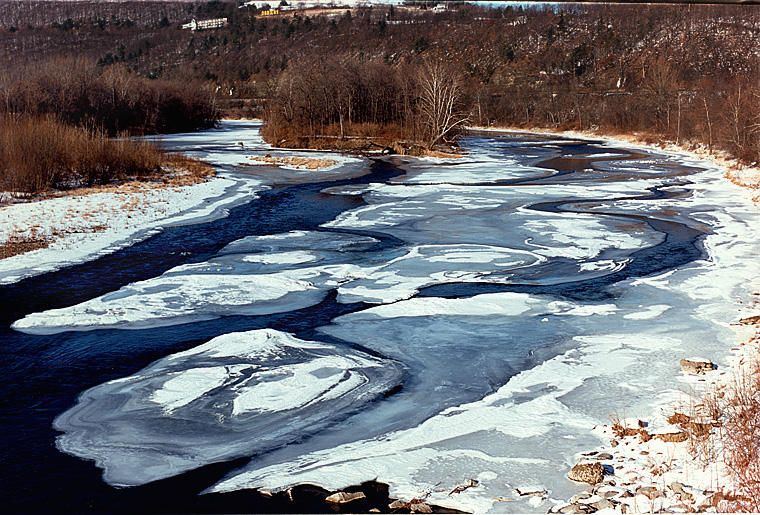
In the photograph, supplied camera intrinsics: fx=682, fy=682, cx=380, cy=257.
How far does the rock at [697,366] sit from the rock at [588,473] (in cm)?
291

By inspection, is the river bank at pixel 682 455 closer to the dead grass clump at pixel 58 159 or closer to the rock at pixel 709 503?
the rock at pixel 709 503

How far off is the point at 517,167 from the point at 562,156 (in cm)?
858

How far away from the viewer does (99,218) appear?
18.8 metres

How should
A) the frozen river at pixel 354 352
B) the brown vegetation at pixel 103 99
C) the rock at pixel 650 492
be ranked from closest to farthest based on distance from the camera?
1. the rock at pixel 650 492
2. the frozen river at pixel 354 352
3. the brown vegetation at pixel 103 99

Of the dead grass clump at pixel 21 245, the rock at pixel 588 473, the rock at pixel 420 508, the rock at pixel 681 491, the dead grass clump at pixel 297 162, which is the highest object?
the dead grass clump at pixel 297 162

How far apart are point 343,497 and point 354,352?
11.6ft

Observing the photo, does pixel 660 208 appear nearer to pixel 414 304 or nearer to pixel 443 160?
pixel 414 304

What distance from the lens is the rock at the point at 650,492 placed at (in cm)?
509

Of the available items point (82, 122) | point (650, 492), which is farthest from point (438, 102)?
point (650, 492)

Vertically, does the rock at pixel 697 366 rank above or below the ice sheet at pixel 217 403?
above

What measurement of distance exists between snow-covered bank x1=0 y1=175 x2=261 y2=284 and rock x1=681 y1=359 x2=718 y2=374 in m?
11.3

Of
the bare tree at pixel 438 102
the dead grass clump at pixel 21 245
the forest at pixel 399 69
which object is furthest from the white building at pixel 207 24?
the dead grass clump at pixel 21 245

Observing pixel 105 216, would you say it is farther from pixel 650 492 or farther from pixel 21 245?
pixel 650 492

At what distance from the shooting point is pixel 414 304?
1109 cm
